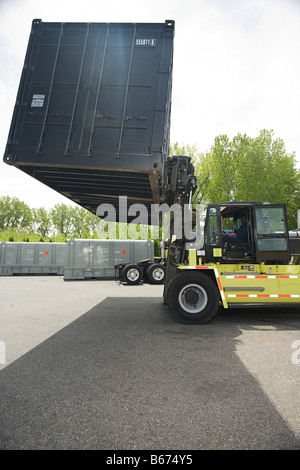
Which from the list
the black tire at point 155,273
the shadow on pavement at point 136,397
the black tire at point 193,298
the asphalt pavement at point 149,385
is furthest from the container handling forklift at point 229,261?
the black tire at point 155,273

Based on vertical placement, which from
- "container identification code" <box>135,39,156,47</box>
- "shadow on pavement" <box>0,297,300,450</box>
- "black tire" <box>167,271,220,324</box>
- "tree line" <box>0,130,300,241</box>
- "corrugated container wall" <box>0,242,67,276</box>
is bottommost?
"shadow on pavement" <box>0,297,300,450</box>

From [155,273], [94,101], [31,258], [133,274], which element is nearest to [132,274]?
[133,274]

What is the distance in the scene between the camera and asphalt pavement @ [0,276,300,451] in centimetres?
220

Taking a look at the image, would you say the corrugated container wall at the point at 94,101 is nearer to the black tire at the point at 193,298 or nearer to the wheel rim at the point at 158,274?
the black tire at the point at 193,298

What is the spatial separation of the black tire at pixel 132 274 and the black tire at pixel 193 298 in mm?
9072

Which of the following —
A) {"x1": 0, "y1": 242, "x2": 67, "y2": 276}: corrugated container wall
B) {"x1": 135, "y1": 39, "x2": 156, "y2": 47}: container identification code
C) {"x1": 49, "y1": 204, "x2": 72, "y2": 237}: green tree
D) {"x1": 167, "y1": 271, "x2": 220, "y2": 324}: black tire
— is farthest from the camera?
{"x1": 49, "y1": 204, "x2": 72, "y2": 237}: green tree

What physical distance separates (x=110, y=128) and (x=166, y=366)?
153 inches

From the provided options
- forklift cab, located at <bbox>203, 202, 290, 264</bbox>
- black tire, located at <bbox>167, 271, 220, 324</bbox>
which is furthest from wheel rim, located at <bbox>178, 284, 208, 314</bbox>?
forklift cab, located at <bbox>203, 202, 290, 264</bbox>

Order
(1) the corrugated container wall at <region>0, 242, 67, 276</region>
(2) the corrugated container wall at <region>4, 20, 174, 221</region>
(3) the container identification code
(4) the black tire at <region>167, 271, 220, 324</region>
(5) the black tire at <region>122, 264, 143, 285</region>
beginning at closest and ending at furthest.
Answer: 1. (2) the corrugated container wall at <region>4, 20, 174, 221</region>
2. (3) the container identification code
3. (4) the black tire at <region>167, 271, 220, 324</region>
4. (5) the black tire at <region>122, 264, 143, 285</region>
5. (1) the corrugated container wall at <region>0, 242, 67, 276</region>

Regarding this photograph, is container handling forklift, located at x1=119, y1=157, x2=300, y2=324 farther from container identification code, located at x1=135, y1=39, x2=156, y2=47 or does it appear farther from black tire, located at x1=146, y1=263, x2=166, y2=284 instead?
black tire, located at x1=146, y1=263, x2=166, y2=284

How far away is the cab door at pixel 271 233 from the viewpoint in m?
6.38

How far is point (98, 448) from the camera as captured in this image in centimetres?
205

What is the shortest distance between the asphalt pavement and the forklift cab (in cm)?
153

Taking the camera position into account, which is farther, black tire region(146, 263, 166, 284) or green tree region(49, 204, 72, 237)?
green tree region(49, 204, 72, 237)
